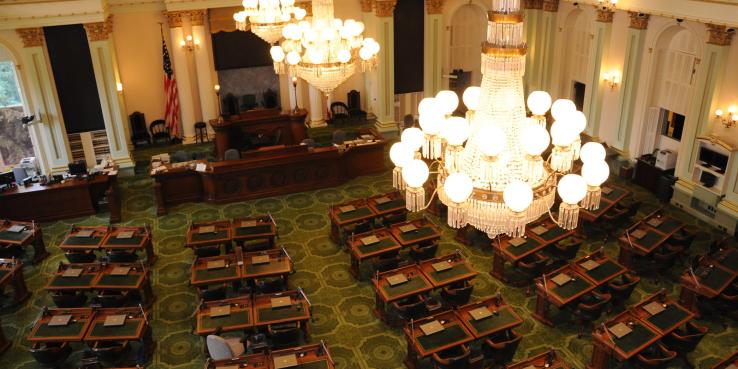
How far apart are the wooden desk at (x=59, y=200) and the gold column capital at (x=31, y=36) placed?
3.18 m

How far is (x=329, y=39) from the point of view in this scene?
8531mm

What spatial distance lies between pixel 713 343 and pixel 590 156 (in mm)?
5859

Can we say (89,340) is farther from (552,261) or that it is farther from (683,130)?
(683,130)

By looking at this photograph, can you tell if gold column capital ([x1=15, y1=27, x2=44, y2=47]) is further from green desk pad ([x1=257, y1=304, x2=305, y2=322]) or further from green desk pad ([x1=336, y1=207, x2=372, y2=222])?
green desk pad ([x1=257, y1=304, x2=305, y2=322])

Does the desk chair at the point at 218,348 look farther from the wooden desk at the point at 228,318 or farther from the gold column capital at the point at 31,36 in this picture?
the gold column capital at the point at 31,36

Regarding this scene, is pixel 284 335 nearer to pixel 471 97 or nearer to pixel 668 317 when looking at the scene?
pixel 471 97

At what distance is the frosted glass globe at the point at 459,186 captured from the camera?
4945 mm

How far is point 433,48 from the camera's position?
689 inches

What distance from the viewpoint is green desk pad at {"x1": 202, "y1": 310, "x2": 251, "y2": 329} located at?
8.73 meters

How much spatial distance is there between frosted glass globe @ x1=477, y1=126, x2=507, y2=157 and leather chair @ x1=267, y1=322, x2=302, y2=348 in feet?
16.0

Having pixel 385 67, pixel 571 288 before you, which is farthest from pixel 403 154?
pixel 385 67

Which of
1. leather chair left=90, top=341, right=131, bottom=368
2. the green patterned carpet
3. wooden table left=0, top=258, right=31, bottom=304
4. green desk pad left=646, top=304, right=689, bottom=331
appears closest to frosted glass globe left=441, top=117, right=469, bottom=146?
the green patterned carpet

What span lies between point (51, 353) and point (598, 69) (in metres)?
12.9

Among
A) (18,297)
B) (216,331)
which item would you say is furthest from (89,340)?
(18,297)
